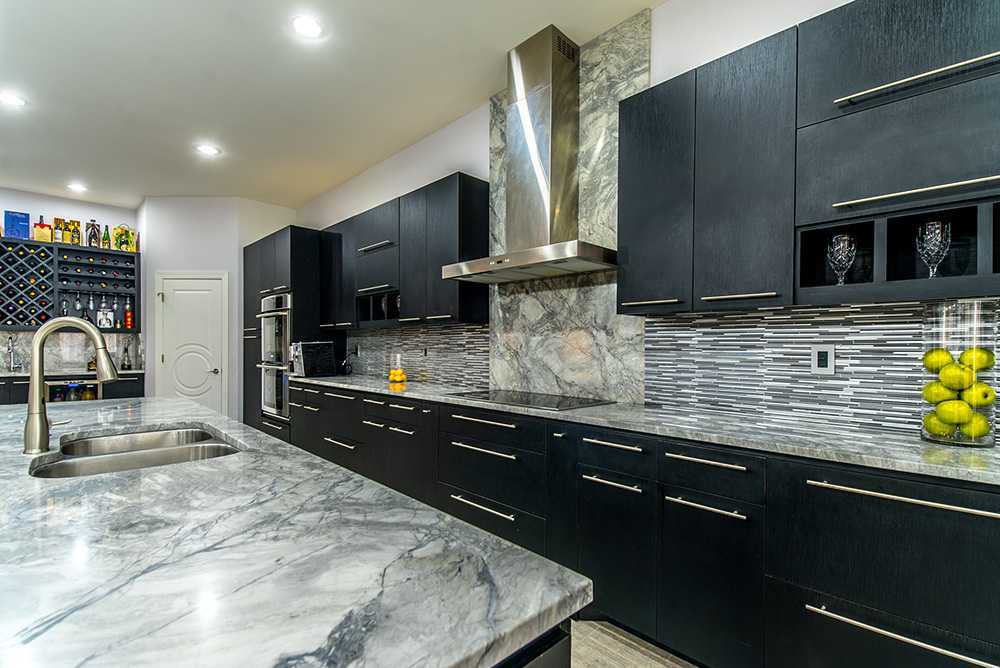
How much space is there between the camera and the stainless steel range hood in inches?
108

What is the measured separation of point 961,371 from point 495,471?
183 centimetres

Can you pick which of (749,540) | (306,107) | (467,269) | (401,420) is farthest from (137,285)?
(749,540)

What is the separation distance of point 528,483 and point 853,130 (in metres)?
1.86

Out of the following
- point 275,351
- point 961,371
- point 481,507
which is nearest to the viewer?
point 961,371

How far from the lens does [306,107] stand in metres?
3.52

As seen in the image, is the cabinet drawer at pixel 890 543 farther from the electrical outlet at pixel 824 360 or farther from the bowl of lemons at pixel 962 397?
the electrical outlet at pixel 824 360

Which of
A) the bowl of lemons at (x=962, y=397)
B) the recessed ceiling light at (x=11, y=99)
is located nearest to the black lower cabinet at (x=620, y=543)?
the bowl of lemons at (x=962, y=397)

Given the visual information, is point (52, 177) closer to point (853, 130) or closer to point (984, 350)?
point (853, 130)

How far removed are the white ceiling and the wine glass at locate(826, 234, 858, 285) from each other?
63.1 inches

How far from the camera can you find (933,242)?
159 centimetres

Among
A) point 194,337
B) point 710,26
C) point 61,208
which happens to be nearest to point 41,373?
point 710,26

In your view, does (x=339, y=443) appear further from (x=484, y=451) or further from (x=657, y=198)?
(x=657, y=198)

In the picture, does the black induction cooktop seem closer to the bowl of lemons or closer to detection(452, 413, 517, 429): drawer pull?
detection(452, 413, 517, 429): drawer pull

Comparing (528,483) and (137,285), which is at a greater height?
(137,285)
